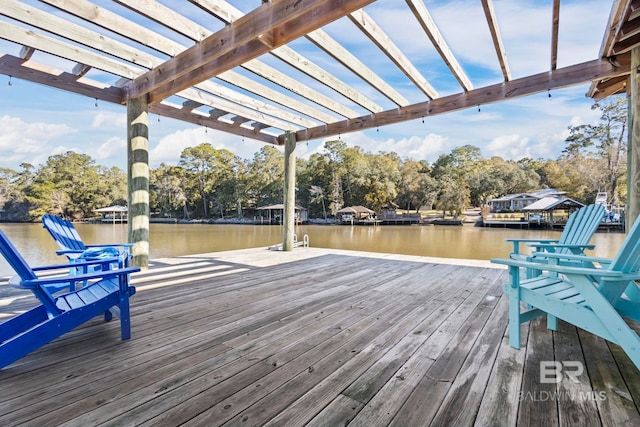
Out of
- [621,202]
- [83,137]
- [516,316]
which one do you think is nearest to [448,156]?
[621,202]

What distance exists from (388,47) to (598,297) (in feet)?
8.59

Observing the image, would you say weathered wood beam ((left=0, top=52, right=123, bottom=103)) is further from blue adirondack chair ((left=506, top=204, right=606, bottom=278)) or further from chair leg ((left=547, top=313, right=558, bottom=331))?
chair leg ((left=547, top=313, right=558, bottom=331))

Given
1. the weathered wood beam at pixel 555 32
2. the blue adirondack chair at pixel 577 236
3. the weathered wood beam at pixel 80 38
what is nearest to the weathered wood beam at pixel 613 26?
the weathered wood beam at pixel 555 32

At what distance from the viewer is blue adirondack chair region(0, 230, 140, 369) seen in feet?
4.32

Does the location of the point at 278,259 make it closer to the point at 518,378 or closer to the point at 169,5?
the point at 169,5

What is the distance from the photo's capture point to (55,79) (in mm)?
3354

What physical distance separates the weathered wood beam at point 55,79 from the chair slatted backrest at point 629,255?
4.93 metres

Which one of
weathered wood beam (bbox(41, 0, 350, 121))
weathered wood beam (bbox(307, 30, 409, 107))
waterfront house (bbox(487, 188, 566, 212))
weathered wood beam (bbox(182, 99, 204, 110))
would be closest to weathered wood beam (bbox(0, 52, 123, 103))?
weathered wood beam (bbox(182, 99, 204, 110))

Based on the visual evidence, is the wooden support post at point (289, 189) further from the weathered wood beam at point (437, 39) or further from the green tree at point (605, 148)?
the green tree at point (605, 148)

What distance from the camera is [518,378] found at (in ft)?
4.40

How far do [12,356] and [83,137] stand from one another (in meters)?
50.3

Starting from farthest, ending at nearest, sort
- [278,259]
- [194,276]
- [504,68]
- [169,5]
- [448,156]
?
1. [448,156]
2. [278,259]
3. [194,276]
4. [504,68]
5. [169,5]

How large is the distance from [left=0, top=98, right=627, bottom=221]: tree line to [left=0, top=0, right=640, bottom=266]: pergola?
2678 centimetres

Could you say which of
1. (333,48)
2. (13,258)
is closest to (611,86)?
(333,48)
